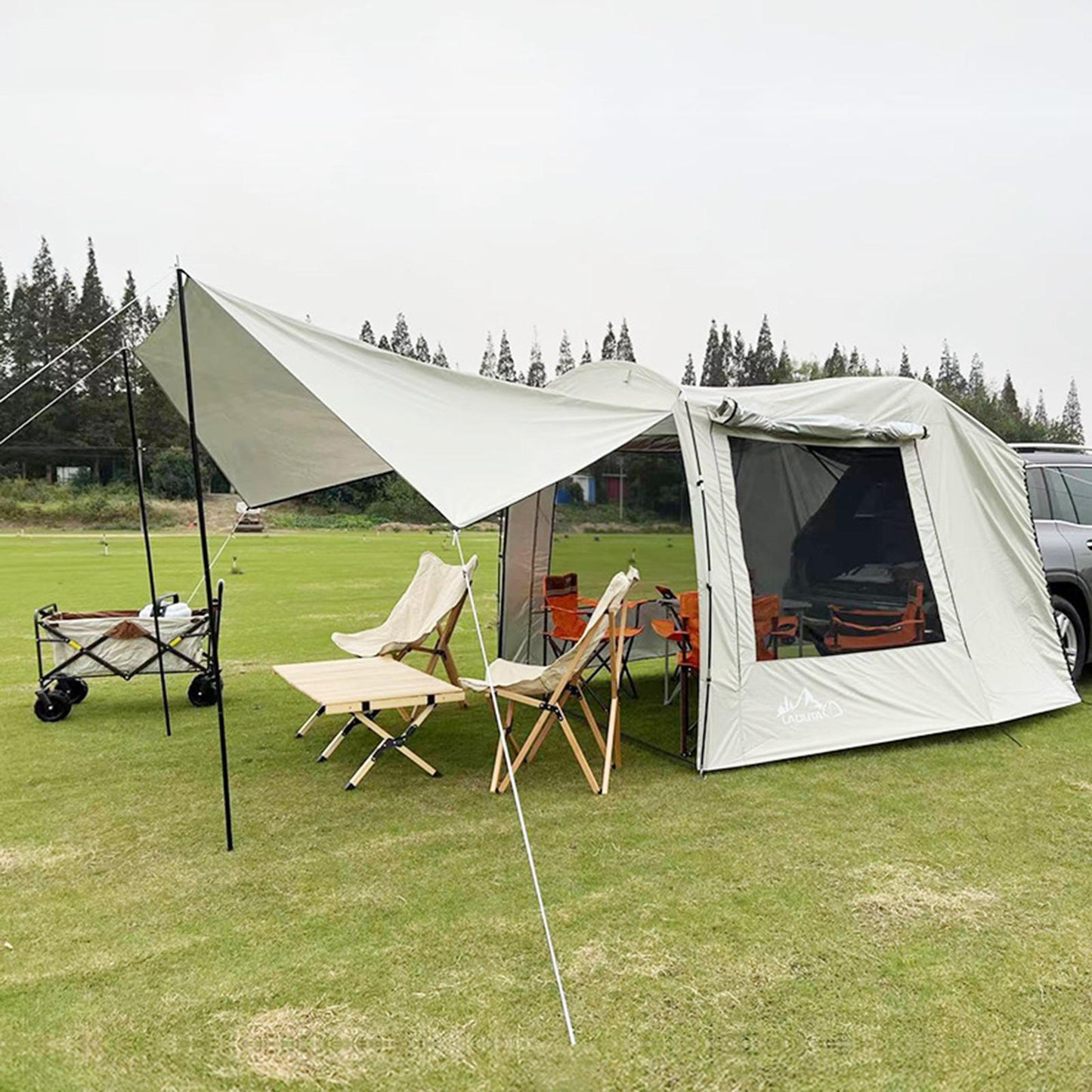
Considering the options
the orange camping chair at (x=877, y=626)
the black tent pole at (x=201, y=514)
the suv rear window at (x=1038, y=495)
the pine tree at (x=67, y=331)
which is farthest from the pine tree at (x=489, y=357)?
the black tent pole at (x=201, y=514)

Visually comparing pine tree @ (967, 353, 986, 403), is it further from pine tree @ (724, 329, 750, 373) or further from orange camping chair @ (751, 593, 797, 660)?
orange camping chair @ (751, 593, 797, 660)

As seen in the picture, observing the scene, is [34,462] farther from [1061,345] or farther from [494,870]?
[494,870]

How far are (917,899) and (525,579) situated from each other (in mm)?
3789

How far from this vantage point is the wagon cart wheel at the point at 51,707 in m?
5.38

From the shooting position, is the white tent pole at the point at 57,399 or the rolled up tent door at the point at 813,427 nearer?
the white tent pole at the point at 57,399

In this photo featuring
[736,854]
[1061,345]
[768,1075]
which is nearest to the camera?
[768,1075]

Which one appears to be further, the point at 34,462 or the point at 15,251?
the point at 15,251

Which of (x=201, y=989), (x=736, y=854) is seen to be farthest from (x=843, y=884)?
(x=201, y=989)

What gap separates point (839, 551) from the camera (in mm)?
5109

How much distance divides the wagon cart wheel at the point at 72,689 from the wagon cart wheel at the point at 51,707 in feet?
0.13

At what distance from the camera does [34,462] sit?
4153 cm

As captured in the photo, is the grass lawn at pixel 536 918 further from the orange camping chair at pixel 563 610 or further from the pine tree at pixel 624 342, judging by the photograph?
the pine tree at pixel 624 342

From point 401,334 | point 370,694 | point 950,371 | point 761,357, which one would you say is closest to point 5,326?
point 401,334

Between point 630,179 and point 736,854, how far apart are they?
1715 centimetres
